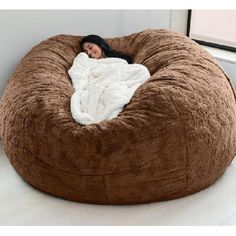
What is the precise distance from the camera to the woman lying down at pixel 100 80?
6.81 feet

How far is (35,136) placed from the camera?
202 centimetres

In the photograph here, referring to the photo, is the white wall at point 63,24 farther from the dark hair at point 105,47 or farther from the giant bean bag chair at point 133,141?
the giant bean bag chair at point 133,141

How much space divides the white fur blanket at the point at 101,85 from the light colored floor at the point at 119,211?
0.38 meters

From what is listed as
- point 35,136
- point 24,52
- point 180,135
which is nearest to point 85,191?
point 35,136

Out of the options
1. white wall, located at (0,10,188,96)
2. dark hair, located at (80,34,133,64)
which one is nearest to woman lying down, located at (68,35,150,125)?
dark hair, located at (80,34,133,64)

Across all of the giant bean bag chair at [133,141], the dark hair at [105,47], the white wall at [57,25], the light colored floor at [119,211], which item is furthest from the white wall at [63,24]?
the light colored floor at [119,211]

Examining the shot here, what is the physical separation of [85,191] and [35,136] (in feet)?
1.05

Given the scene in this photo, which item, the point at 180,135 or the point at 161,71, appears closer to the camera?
the point at 180,135

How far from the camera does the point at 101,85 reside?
2213 millimetres

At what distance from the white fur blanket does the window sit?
1038mm

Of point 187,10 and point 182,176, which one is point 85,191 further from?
point 187,10

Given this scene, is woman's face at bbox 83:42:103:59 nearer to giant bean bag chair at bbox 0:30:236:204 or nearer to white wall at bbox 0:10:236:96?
white wall at bbox 0:10:236:96

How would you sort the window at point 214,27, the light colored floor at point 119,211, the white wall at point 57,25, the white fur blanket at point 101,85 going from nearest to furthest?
the light colored floor at point 119,211, the white fur blanket at point 101,85, the white wall at point 57,25, the window at point 214,27

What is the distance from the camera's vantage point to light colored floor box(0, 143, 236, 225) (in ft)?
6.21
